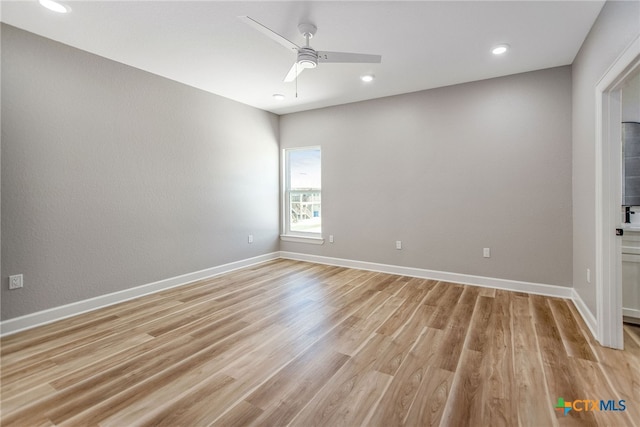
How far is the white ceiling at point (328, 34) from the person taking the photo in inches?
91.4

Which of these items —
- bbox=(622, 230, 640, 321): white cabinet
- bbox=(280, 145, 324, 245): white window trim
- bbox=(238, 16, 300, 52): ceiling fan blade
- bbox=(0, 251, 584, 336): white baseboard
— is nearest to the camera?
bbox=(238, 16, 300, 52): ceiling fan blade

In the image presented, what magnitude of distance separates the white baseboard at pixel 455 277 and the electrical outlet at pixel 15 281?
365 centimetres

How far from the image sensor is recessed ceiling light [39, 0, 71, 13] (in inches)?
88.4

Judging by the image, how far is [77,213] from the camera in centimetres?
298

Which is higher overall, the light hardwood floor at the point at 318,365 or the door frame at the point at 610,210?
the door frame at the point at 610,210

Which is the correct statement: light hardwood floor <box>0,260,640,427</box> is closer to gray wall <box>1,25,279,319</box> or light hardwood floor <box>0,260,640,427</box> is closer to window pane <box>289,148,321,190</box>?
gray wall <box>1,25,279,319</box>

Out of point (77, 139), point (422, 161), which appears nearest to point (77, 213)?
point (77, 139)

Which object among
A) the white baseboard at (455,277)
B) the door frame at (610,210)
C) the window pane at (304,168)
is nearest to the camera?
the door frame at (610,210)

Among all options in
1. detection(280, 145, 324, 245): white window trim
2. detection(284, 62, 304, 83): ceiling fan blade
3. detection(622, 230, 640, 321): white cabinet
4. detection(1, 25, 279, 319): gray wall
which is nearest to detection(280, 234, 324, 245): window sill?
detection(280, 145, 324, 245): white window trim

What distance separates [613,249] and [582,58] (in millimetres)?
1966

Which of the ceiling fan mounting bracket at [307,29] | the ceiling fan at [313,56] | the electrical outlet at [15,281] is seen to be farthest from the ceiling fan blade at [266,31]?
the electrical outlet at [15,281]

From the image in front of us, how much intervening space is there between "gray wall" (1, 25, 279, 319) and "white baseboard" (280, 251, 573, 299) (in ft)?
5.56

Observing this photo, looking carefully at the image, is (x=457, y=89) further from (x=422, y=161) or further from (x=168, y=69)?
(x=168, y=69)

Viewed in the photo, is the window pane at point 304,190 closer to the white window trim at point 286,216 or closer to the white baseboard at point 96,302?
the white window trim at point 286,216
